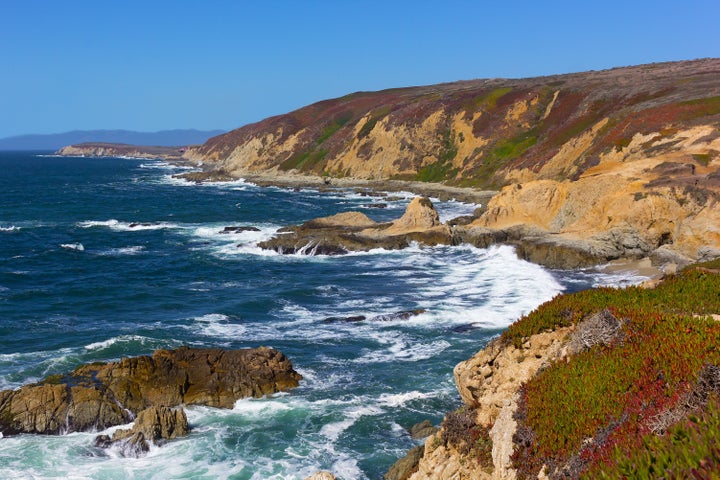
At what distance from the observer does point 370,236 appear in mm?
55406

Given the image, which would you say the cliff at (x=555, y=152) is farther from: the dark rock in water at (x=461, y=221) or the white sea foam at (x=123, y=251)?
the white sea foam at (x=123, y=251)

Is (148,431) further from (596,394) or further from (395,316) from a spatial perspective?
(395,316)

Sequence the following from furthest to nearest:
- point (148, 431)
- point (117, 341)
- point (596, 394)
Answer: point (117, 341)
point (148, 431)
point (596, 394)

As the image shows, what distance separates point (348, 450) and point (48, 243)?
50.7m

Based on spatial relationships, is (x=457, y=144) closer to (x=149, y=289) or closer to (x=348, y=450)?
(x=149, y=289)

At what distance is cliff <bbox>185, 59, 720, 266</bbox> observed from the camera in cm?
4194

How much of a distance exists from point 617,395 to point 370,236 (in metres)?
45.7

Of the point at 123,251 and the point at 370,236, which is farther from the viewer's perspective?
the point at 123,251

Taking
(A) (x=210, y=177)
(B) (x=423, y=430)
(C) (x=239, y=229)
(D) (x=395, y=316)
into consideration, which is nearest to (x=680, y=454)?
(B) (x=423, y=430)

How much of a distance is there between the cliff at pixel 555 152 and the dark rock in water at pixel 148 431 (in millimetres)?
29766

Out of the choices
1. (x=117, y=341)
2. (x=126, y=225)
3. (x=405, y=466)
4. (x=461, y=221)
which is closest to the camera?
(x=405, y=466)

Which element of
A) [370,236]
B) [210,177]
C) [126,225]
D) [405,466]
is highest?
[210,177]

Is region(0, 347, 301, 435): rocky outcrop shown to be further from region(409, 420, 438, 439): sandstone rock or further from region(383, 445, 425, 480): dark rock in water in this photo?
region(383, 445, 425, 480): dark rock in water

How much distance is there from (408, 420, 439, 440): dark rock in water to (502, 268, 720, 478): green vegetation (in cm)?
787
